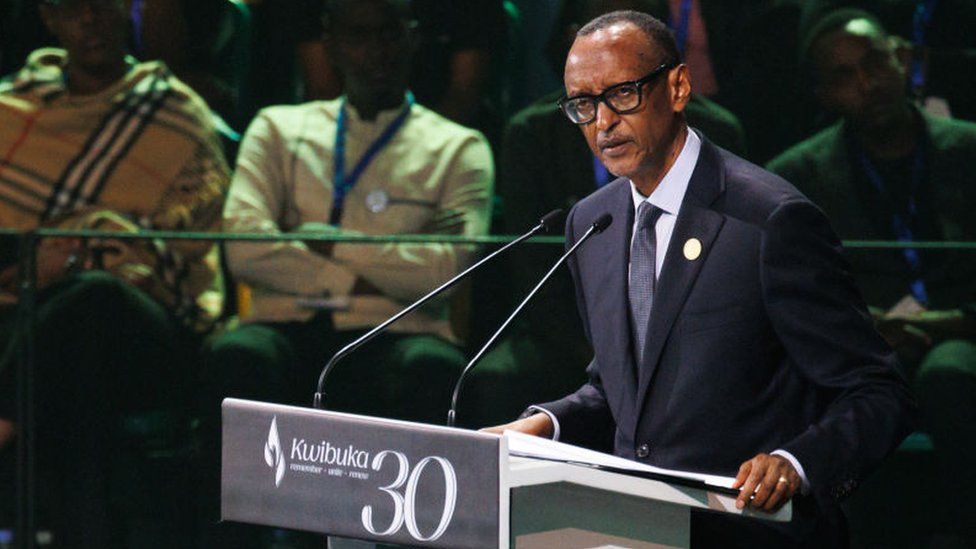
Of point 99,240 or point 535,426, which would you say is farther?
point 99,240

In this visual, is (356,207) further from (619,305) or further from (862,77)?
(619,305)

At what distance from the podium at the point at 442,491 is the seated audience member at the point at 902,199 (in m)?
2.35

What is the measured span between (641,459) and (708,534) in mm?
153

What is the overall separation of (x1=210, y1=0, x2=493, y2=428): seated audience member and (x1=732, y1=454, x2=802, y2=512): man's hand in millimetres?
2249

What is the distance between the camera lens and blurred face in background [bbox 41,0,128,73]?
187 inches

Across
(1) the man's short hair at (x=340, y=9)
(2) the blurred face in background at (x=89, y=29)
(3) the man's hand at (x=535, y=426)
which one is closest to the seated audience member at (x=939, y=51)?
(1) the man's short hair at (x=340, y=9)

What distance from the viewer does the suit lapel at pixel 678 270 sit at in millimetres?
2225

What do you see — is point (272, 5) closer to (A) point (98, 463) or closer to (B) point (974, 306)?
(A) point (98, 463)

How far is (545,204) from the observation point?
4.50 m

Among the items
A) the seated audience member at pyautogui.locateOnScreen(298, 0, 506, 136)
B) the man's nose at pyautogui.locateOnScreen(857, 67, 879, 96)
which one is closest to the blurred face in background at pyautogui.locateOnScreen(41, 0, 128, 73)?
the seated audience member at pyautogui.locateOnScreen(298, 0, 506, 136)

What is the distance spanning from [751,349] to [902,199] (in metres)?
2.39

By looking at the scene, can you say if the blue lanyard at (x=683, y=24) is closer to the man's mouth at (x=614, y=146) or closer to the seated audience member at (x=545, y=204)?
the seated audience member at (x=545, y=204)

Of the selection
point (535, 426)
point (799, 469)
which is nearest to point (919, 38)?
point (535, 426)

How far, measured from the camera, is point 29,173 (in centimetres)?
467
